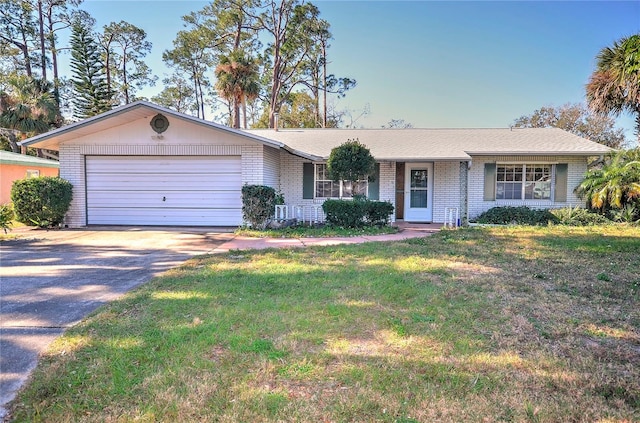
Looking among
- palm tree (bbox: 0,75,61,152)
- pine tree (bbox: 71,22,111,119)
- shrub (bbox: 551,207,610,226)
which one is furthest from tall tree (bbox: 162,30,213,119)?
shrub (bbox: 551,207,610,226)

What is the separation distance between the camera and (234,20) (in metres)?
26.9

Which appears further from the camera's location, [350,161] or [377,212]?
[377,212]

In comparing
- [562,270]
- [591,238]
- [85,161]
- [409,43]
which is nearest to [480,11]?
[409,43]

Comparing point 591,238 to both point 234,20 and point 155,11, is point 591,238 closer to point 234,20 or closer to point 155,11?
point 155,11

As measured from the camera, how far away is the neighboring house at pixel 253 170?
37.0 feet

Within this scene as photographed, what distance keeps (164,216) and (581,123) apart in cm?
3533

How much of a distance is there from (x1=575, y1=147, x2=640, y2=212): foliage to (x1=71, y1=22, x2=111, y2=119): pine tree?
32.5 metres

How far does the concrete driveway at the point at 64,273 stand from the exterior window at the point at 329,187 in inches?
166

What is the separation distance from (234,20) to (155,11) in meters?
12.4

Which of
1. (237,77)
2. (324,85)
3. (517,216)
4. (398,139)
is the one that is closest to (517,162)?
(517,216)

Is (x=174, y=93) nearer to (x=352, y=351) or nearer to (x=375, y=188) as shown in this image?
(x=375, y=188)

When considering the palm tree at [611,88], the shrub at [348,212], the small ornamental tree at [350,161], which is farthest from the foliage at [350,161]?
the palm tree at [611,88]

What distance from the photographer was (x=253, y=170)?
36.7 feet

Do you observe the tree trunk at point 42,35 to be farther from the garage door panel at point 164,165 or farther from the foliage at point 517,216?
the foliage at point 517,216
